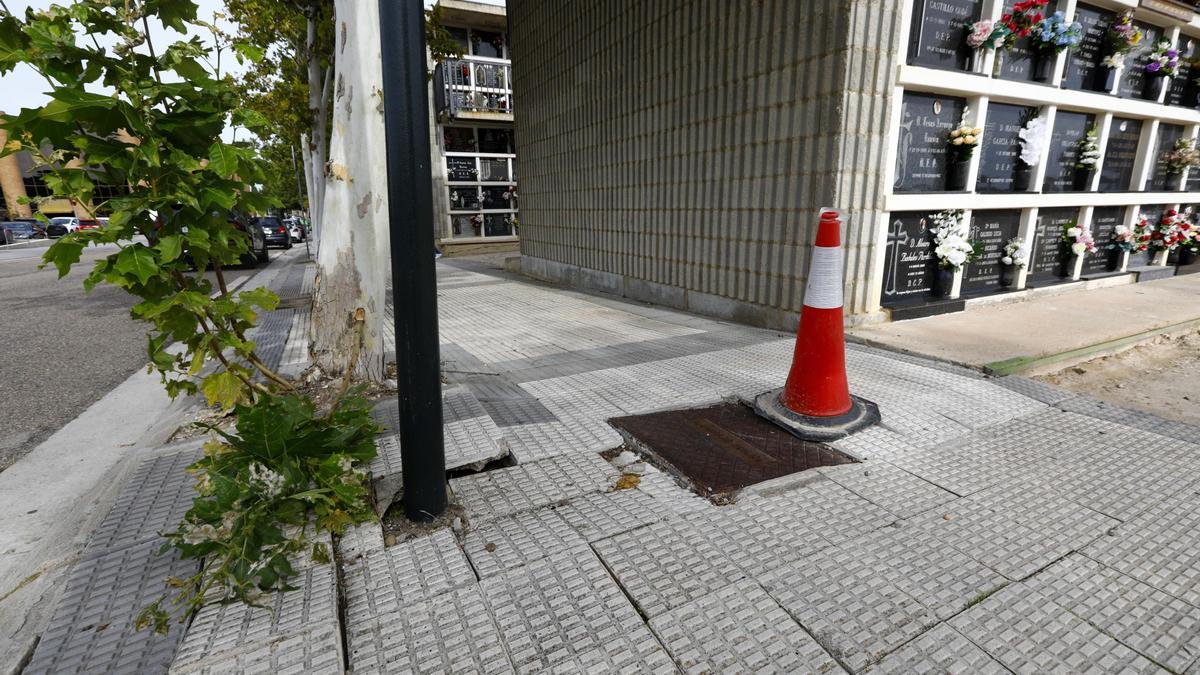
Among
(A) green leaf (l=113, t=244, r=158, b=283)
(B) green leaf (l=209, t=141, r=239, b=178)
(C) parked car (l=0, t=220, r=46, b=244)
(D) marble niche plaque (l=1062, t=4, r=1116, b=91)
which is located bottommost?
(C) parked car (l=0, t=220, r=46, b=244)

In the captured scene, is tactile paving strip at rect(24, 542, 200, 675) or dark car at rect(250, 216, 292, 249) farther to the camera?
dark car at rect(250, 216, 292, 249)

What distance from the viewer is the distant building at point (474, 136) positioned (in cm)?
1959

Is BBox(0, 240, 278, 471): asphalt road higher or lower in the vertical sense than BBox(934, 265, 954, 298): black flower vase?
lower

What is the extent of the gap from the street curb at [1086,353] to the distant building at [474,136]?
17583mm

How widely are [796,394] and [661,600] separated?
1.82 m

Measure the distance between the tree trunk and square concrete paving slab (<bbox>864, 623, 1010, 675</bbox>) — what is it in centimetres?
317

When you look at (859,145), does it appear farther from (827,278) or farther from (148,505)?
(148,505)

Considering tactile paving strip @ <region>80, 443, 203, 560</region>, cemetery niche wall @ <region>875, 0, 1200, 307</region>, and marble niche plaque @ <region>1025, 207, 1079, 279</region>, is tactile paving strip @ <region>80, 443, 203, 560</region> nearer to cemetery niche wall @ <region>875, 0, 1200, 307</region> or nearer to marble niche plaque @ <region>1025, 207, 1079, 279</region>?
cemetery niche wall @ <region>875, 0, 1200, 307</region>

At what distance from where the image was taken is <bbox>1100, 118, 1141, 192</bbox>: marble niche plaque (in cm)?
726

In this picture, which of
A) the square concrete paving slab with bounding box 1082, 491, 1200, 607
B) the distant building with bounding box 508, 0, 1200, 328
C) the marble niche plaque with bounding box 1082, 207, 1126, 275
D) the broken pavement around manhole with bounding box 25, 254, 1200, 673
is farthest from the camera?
the marble niche plaque with bounding box 1082, 207, 1126, 275

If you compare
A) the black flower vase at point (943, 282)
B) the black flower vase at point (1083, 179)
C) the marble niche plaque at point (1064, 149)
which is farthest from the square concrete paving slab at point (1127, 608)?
the black flower vase at point (1083, 179)

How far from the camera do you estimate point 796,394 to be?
328 centimetres

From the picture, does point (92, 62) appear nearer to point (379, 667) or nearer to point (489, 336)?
point (379, 667)

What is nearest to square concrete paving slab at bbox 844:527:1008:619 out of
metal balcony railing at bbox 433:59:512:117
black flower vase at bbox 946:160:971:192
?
black flower vase at bbox 946:160:971:192
